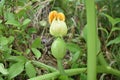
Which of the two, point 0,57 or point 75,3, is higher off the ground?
point 75,3

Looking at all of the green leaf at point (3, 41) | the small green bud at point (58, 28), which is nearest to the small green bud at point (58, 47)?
the small green bud at point (58, 28)

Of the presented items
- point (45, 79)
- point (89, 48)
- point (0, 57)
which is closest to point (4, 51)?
point (0, 57)

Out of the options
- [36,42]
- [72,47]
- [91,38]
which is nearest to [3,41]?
[36,42]

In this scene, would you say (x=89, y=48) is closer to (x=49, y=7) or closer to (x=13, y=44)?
(x=13, y=44)

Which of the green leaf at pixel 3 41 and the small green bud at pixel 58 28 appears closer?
the small green bud at pixel 58 28

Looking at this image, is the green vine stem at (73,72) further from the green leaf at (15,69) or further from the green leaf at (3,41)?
the green leaf at (3,41)

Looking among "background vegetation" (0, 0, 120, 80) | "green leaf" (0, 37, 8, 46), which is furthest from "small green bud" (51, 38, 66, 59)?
"green leaf" (0, 37, 8, 46)
